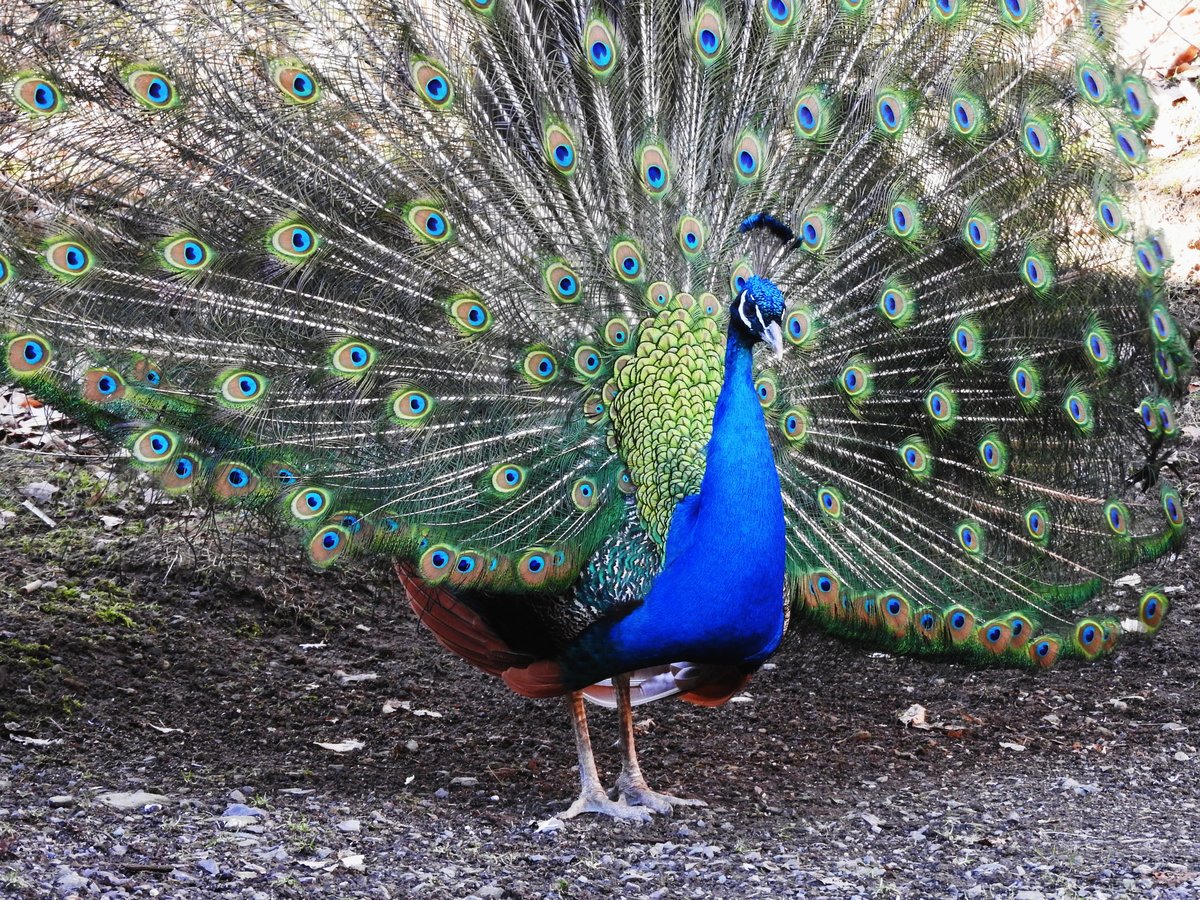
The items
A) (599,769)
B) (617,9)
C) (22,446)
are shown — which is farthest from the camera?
(22,446)

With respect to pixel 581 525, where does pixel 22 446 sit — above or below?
above

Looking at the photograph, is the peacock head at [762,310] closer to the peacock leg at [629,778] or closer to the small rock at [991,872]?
the peacock leg at [629,778]

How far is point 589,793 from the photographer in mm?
4676

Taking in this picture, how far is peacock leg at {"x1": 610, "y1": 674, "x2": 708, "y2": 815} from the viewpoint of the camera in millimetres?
4762

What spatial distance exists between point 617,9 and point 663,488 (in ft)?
5.23

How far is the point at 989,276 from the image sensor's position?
16.2 ft

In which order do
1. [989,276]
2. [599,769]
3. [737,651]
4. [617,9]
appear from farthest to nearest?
[599,769] → [989,276] → [617,9] → [737,651]

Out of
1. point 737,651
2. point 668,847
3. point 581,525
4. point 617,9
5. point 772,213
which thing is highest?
point 617,9

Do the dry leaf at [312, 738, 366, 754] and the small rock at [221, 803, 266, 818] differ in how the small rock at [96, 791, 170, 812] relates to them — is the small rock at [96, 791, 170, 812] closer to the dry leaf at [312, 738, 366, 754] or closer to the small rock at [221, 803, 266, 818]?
the small rock at [221, 803, 266, 818]

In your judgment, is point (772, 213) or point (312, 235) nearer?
point (312, 235)

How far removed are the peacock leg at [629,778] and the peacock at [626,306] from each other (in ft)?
0.06

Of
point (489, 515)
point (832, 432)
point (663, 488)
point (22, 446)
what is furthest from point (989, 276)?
point (22, 446)

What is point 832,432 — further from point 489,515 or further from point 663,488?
point 489,515

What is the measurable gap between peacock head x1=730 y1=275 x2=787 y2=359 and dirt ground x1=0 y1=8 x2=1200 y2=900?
1.54 meters
